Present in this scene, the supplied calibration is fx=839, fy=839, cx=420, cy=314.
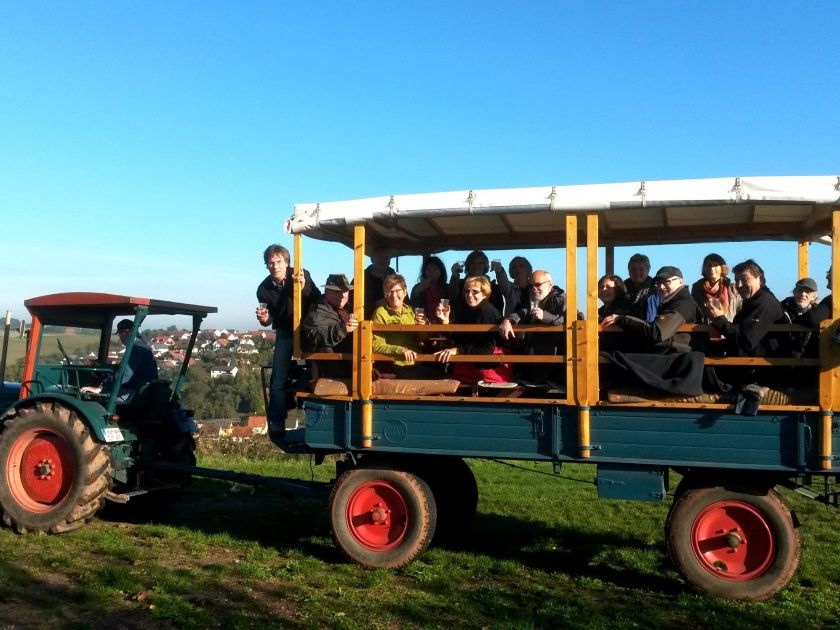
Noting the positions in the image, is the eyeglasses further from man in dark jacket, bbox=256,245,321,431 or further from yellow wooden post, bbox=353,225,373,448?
man in dark jacket, bbox=256,245,321,431

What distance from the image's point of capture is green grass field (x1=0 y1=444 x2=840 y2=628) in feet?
17.3

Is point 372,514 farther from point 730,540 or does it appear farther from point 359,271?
point 730,540

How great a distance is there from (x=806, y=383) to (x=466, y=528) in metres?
3.30

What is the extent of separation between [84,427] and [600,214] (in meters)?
4.80

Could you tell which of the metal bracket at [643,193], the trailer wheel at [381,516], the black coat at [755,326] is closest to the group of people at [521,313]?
the black coat at [755,326]

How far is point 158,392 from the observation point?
8.25 metres

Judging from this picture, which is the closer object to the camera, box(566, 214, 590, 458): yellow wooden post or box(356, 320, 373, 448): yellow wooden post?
box(566, 214, 590, 458): yellow wooden post

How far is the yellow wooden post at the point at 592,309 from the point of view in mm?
5957

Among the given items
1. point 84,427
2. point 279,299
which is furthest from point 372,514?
point 84,427

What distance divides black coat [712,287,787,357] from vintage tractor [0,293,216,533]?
506cm

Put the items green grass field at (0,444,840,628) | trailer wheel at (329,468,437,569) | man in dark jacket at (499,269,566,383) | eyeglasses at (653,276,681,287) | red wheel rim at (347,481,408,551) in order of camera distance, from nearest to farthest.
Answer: green grass field at (0,444,840,628)
eyeglasses at (653,276,681,287)
man in dark jacket at (499,269,566,383)
trailer wheel at (329,468,437,569)
red wheel rim at (347,481,408,551)

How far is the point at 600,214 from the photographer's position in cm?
659

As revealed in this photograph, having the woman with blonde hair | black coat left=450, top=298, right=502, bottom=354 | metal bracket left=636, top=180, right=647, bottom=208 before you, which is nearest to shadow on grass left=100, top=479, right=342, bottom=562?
the woman with blonde hair

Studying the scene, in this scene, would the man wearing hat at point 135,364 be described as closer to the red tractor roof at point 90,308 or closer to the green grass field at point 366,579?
the red tractor roof at point 90,308
